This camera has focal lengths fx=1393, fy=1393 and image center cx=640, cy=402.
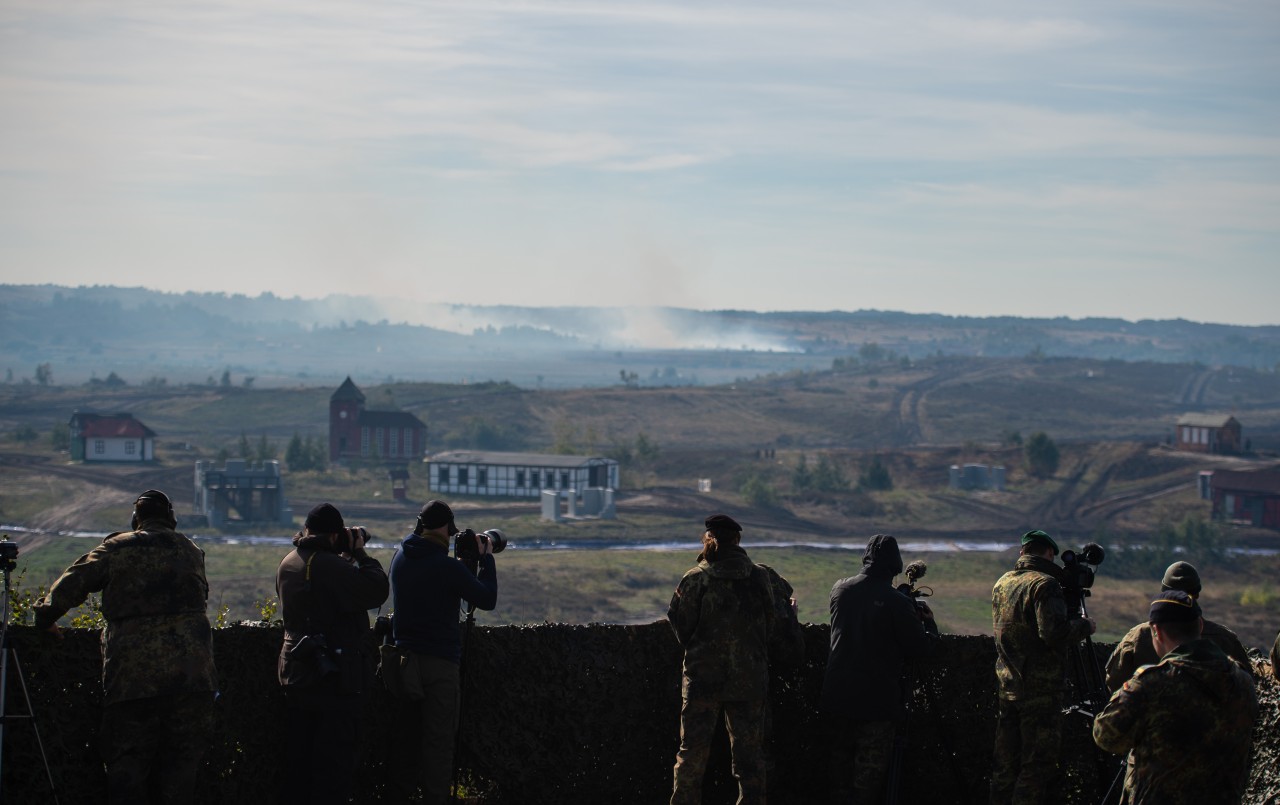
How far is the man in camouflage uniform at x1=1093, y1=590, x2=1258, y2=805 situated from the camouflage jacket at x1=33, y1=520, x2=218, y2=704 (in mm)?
4732

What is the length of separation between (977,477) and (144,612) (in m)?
81.5

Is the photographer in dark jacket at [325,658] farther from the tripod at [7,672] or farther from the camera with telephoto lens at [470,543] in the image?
the tripod at [7,672]

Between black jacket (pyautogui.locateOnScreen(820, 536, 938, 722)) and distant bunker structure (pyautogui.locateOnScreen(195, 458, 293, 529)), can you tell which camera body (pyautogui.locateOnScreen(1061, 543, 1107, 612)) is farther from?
distant bunker structure (pyautogui.locateOnScreen(195, 458, 293, 529))

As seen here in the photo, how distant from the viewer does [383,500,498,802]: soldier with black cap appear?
806 cm

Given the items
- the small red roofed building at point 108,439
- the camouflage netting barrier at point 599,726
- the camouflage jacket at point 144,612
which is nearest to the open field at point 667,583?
the small red roofed building at point 108,439

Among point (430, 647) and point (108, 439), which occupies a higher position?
point (430, 647)

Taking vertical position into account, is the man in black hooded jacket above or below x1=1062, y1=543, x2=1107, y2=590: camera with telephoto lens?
below

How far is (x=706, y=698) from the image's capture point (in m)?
8.12

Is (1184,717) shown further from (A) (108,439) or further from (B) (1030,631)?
(A) (108,439)

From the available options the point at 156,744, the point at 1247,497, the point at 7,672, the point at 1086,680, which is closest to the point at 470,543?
the point at 156,744

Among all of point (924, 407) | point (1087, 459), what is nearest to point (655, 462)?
point (1087, 459)

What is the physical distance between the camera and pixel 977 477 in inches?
3366

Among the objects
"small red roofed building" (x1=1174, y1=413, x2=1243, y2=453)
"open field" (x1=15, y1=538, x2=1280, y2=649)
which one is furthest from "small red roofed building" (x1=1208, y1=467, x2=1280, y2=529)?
"small red roofed building" (x1=1174, y1=413, x2=1243, y2=453)

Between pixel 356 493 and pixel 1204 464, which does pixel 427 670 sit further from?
pixel 1204 464
